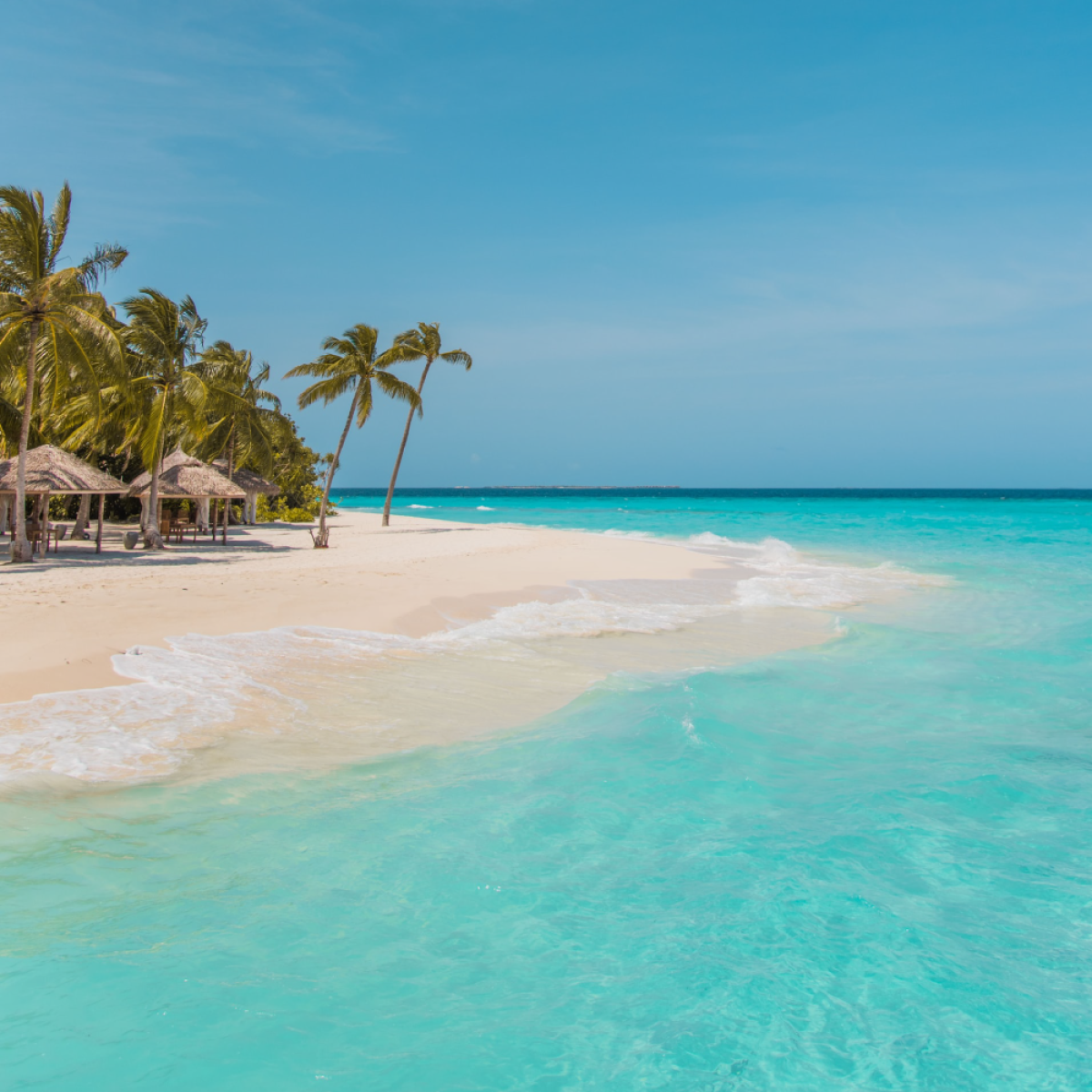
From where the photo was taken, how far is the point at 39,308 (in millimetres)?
14453

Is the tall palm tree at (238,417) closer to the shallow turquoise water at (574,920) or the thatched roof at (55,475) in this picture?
the thatched roof at (55,475)

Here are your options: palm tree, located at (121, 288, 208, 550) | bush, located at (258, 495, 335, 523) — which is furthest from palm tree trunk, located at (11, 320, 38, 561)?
bush, located at (258, 495, 335, 523)

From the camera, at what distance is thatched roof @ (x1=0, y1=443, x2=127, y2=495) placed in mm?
16484

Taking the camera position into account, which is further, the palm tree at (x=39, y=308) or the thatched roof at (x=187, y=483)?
the thatched roof at (x=187, y=483)

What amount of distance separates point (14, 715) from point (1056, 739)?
29.1 ft

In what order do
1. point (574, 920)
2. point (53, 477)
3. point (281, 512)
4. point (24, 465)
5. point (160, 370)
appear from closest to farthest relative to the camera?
point (574, 920) < point (24, 465) < point (53, 477) < point (160, 370) < point (281, 512)

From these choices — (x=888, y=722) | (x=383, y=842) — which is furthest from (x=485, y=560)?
(x=383, y=842)

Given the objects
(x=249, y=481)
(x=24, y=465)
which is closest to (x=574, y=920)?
(x=24, y=465)

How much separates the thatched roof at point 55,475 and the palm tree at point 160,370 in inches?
46.8

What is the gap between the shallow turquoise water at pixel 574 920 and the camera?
3117 mm

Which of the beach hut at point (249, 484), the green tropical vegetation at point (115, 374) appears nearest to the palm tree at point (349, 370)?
the green tropical vegetation at point (115, 374)

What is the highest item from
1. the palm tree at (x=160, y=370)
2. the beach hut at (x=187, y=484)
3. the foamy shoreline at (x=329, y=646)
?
the palm tree at (x=160, y=370)

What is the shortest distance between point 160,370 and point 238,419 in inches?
285

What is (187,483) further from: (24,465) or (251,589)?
(251,589)
